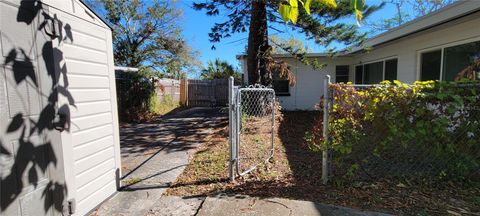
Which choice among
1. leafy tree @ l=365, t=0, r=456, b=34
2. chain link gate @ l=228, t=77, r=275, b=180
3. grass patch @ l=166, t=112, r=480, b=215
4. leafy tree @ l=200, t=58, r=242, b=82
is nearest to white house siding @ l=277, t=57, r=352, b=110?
chain link gate @ l=228, t=77, r=275, b=180

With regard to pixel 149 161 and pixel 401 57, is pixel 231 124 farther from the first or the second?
pixel 401 57

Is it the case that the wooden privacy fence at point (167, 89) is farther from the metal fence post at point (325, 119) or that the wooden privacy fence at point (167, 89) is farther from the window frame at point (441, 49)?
the metal fence post at point (325, 119)

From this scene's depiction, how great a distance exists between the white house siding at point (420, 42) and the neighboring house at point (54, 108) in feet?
21.1

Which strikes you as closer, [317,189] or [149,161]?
[317,189]

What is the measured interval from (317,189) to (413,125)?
1.41 m

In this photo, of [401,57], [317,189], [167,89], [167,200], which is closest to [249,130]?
[317,189]

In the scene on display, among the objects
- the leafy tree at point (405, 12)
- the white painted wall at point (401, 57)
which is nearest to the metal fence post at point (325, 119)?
the white painted wall at point (401, 57)

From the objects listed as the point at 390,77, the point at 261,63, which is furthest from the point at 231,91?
the point at 390,77

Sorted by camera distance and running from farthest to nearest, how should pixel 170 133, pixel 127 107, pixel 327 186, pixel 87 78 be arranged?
pixel 127 107 → pixel 170 133 → pixel 327 186 → pixel 87 78

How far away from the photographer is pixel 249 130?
23.1ft

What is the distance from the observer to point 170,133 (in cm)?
769

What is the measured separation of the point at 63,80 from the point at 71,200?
117cm

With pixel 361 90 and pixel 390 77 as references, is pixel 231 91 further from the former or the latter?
pixel 390 77

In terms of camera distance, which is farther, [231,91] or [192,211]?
[231,91]
